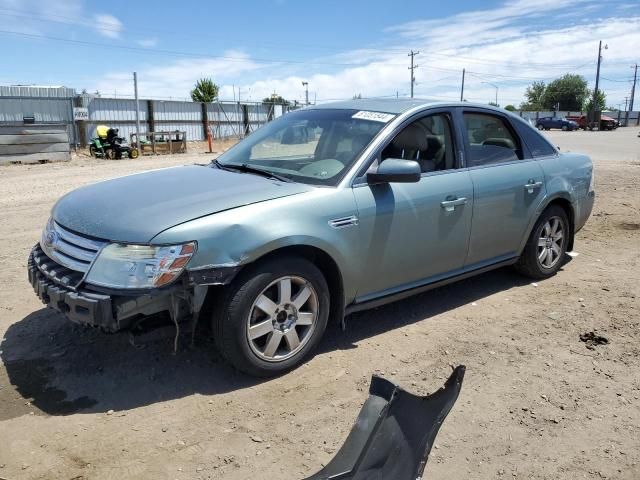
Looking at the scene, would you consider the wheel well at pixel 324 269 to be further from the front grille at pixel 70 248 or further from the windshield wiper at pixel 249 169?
the front grille at pixel 70 248

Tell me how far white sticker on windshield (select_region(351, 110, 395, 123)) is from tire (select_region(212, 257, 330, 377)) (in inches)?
51.8

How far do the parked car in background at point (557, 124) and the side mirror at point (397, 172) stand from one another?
2302 inches

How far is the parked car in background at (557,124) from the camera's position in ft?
184

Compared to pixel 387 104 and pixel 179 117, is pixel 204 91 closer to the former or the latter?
pixel 179 117

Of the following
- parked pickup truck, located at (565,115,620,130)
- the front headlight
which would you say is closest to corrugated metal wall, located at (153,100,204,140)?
the front headlight

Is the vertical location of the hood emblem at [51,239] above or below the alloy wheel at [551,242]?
above

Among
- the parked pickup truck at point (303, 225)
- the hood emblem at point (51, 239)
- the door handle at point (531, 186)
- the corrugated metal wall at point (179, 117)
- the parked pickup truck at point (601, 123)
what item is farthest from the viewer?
the parked pickup truck at point (601, 123)

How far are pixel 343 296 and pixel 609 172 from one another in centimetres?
1201

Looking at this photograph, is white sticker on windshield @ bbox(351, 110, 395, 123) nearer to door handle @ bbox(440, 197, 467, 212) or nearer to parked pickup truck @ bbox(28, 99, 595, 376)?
parked pickup truck @ bbox(28, 99, 595, 376)

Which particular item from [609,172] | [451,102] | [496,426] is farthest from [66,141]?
[496,426]

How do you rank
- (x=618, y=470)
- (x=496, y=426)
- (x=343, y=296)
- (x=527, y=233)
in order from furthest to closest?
(x=527, y=233) < (x=343, y=296) < (x=496, y=426) < (x=618, y=470)

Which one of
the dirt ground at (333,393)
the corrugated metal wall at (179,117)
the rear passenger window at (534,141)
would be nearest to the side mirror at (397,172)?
the dirt ground at (333,393)

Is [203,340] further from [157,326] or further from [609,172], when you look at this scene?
[609,172]

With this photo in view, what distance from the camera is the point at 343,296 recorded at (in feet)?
12.5
